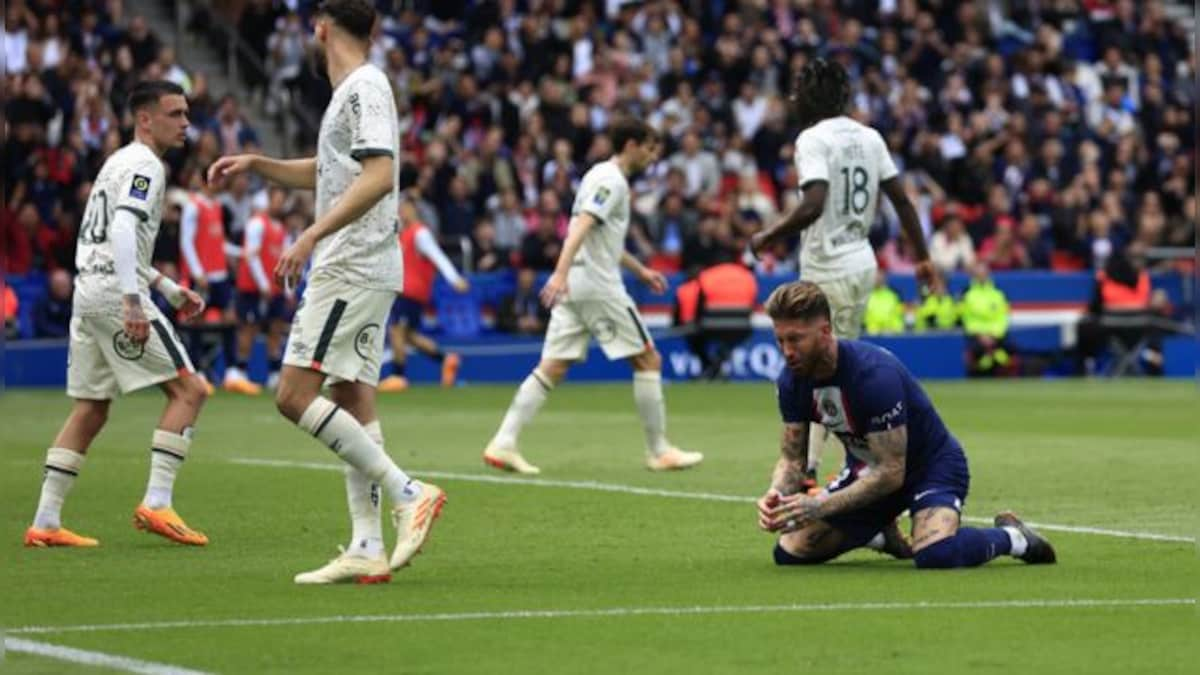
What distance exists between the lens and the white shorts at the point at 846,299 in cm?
1416

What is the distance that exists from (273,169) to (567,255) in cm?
547

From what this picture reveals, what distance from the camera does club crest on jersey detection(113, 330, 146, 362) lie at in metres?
12.3

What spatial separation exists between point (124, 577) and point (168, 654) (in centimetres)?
255

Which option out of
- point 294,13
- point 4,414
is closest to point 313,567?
point 4,414

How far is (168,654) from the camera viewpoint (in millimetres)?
8164

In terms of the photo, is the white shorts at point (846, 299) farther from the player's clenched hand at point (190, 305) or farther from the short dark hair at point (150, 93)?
the short dark hair at point (150, 93)

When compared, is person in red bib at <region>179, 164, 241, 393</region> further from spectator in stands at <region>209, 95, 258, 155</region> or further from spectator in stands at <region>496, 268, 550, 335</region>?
spectator in stands at <region>496, 268, 550, 335</region>

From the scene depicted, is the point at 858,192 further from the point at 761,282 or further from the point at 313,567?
the point at 761,282

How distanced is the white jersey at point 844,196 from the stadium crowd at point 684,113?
48.6 ft

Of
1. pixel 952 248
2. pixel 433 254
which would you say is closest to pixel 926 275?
pixel 433 254

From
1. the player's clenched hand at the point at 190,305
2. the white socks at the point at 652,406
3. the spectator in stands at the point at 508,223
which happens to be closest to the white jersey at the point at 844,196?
the white socks at the point at 652,406

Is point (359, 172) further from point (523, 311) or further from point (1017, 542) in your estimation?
point (523, 311)

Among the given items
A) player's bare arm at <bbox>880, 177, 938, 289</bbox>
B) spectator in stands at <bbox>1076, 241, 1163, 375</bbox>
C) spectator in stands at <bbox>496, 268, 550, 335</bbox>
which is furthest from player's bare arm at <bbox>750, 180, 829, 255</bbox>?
spectator in stands at <bbox>1076, 241, 1163, 375</bbox>

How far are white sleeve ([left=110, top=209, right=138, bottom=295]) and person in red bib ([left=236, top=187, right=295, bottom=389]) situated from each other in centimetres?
1632
